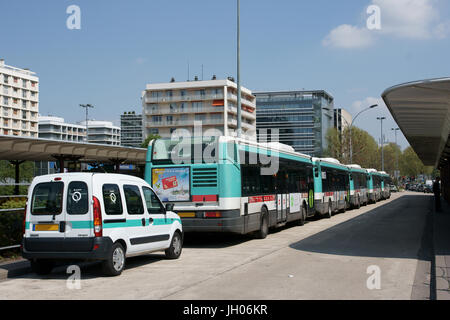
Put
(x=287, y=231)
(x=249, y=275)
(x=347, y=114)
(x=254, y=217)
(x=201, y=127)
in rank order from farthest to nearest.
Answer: (x=347, y=114), (x=201, y=127), (x=287, y=231), (x=254, y=217), (x=249, y=275)

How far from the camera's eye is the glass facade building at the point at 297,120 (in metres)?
153

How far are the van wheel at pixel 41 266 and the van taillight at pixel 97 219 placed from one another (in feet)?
4.43

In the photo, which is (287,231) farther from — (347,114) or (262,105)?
(347,114)

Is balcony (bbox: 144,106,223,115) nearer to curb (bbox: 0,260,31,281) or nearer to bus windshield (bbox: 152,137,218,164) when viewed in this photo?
bus windshield (bbox: 152,137,218,164)

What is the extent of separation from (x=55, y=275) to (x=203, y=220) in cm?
487

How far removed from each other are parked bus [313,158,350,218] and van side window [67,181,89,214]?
55.4 feet

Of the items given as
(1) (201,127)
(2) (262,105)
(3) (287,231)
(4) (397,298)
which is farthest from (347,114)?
(4) (397,298)

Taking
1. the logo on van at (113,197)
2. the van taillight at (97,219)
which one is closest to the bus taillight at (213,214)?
the logo on van at (113,197)

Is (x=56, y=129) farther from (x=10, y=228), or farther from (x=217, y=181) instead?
(x=10, y=228)

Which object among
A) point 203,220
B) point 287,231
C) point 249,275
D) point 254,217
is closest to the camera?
point 249,275

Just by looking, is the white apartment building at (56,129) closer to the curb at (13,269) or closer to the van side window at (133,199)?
the curb at (13,269)

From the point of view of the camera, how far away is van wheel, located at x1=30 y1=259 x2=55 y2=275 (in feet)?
32.9

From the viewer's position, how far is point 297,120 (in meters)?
155
